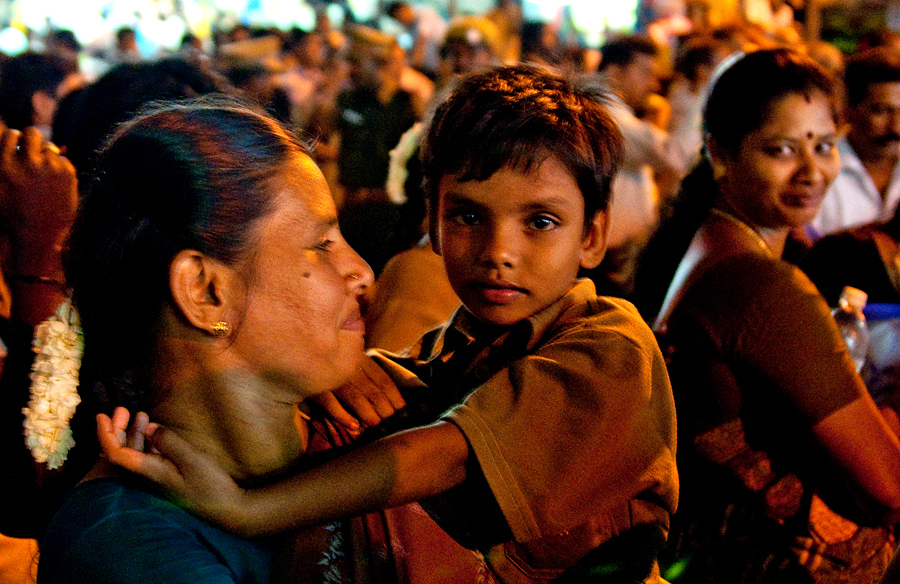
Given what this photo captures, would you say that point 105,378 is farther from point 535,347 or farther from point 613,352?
point 613,352

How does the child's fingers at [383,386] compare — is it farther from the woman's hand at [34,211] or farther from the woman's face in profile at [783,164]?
the woman's face in profile at [783,164]

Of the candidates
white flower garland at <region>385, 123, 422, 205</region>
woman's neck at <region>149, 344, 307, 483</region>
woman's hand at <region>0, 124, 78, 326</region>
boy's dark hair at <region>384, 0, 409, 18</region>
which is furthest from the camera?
boy's dark hair at <region>384, 0, 409, 18</region>

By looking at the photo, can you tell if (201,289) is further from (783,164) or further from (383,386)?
(783,164)

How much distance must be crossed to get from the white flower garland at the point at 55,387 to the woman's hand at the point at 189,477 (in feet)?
0.94

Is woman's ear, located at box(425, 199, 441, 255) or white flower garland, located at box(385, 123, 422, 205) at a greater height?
woman's ear, located at box(425, 199, 441, 255)

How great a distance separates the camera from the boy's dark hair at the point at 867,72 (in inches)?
171

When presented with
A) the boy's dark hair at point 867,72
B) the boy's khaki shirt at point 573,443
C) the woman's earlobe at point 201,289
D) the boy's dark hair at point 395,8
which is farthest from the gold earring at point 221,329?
the boy's dark hair at point 395,8

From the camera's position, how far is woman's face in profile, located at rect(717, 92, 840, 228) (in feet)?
8.08

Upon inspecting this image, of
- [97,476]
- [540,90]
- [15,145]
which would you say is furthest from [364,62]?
[97,476]

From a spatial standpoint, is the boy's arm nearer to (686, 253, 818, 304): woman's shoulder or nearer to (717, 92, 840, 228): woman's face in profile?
(686, 253, 818, 304): woman's shoulder

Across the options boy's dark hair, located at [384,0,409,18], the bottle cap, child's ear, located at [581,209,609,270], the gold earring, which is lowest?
boy's dark hair, located at [384,0,409,18]

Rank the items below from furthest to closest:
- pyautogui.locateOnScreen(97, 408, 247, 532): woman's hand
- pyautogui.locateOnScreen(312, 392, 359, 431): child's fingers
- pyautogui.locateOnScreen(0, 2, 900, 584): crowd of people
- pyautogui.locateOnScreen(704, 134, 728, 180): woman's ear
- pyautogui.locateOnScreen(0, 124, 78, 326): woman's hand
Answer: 1. pyautogui.locateOnScreen(704, 134, 728, 180): woman's ear
2. pyautogui.locateOnScreen(0, 124, 78, 326): woman's hand
3. pyautogui.locateOnScreen(312, 392, 359, 431): child's fingers
4. pyautogui.locateOnScreen(0, 2, 900, 584): crowd of people
5. pyautogui.locateOnScreen(97, 408, 247, 532): woman's hand

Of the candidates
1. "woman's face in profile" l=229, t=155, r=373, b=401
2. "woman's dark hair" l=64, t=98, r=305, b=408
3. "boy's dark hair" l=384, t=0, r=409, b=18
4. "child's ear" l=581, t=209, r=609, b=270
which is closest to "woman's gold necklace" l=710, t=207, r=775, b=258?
"child's ear" l=581, t=209, r=609, b=270

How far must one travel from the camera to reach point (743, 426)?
204 cm
